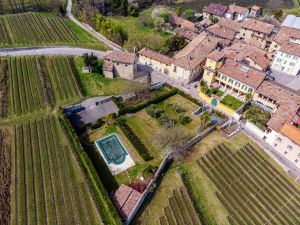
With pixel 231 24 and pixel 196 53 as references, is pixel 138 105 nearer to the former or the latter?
pixel 196 53

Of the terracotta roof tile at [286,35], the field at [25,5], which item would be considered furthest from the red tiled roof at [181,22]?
the field at [25,5]

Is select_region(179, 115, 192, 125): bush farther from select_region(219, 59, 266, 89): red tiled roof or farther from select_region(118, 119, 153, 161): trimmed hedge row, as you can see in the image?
select_region(219, 59, 266, 89): red tiled roof

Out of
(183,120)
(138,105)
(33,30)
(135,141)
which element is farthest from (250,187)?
(33,30)

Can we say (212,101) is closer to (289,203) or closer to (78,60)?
(289,203)

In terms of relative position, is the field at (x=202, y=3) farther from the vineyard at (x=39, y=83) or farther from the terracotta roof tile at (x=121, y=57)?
the vineyard at (x=39, y=83)

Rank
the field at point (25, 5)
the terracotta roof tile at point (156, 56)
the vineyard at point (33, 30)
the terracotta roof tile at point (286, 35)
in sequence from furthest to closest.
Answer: the field at point (25, 5)
the vineyard at point (33, 30)
the terracotta roof tile at point (286, 35)
the terracotta roof tile at point (156, 56)

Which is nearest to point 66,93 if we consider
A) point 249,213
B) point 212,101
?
point 212,101

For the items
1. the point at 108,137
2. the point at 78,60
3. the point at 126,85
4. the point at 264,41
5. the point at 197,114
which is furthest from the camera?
the point at 264,41
